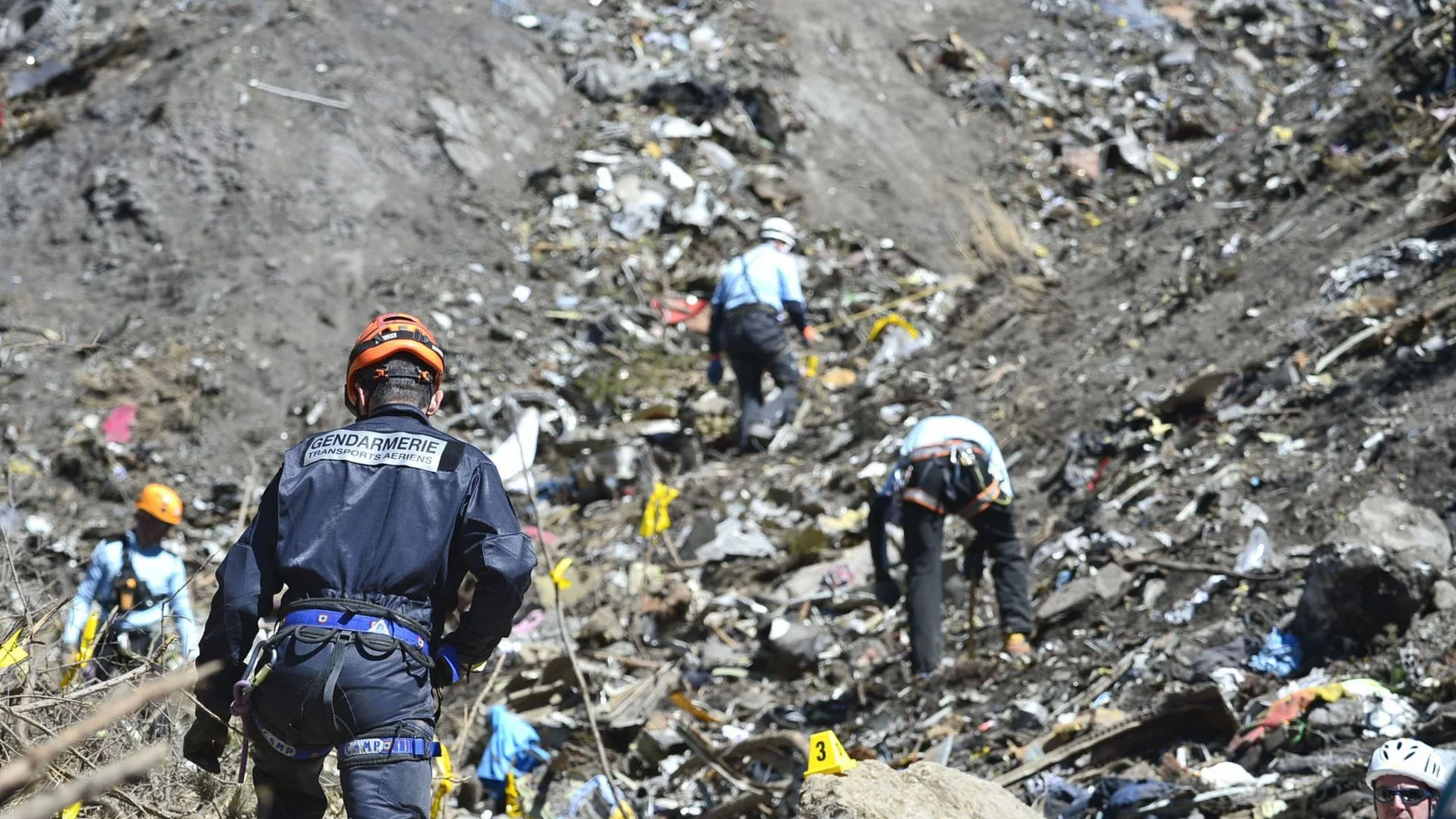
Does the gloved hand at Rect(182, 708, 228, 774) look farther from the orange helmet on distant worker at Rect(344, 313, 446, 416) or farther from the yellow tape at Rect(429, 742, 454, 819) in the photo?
the orange helmet on distant worker at Rect(344, 313, 446, 416)

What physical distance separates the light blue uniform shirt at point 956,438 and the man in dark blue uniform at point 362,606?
10.0ft

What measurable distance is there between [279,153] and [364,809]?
10.1 meters

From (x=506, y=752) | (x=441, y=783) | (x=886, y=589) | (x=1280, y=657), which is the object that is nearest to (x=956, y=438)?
(x=886, y=589)

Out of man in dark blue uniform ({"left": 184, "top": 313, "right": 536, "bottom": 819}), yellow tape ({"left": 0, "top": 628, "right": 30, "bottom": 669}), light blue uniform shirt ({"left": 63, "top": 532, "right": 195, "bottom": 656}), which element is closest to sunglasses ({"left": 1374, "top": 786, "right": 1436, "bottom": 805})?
man in dark blue uniform ({"left": 184, "top": 313, "right": 536, "bottom": 819})

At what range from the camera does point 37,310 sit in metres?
10.8

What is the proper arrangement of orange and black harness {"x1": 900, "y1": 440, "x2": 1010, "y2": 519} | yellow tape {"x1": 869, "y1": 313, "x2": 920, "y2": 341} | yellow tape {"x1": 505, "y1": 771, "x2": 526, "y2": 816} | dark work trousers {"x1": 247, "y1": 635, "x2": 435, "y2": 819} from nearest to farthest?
dark work trousers {"x1": 247, "y1": 635, "x2": 435, "y2": 819} → yellow tape {"x1": 505, "y1": 771, "x2": 526, "y2": 816} → orange and black harness {"x1": 900, "y1": 440, "x2": 1010, "y2": 519} → yellow tape {"x1": 869, "y1": 313, "x2": 920, "y2": 341}

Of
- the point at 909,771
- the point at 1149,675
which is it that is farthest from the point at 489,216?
the point at 909,771

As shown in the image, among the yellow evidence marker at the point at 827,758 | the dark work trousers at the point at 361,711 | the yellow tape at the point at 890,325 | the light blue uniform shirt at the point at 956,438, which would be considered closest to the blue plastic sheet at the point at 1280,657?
the light blue uniform shirt at the point at 956,438

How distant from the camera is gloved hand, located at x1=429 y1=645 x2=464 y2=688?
3053mm

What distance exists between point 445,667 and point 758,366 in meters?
6.04

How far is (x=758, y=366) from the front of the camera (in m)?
8.98

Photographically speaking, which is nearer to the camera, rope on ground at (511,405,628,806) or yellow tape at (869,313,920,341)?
rope on ground at (511,405,628,806)

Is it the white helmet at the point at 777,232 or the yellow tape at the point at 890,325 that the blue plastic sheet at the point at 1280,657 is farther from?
the yellow tape at the point at 890,325

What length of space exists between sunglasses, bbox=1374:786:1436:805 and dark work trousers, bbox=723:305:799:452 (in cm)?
587
